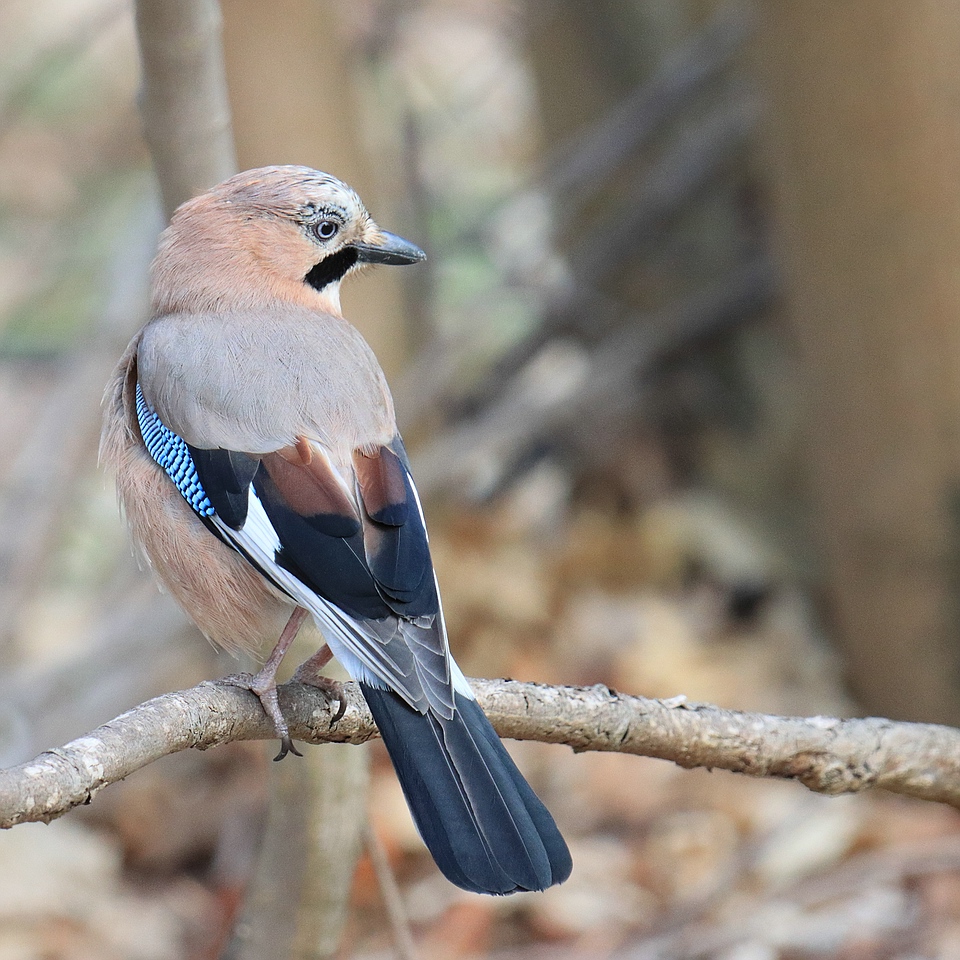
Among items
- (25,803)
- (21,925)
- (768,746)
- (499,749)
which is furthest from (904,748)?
(21,925)

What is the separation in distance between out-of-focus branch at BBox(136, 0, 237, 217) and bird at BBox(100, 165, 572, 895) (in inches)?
4.6

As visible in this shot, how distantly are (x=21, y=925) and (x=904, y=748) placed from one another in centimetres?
253

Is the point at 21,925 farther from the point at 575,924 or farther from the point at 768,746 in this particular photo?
the point at 768,746

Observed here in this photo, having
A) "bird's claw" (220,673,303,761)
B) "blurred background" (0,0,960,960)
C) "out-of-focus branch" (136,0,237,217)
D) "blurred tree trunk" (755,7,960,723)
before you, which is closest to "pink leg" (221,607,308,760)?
"bird's claw" (220,673,303,761)

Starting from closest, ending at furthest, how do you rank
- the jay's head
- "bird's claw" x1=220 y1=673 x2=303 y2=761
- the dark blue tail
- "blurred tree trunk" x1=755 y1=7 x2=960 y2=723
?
1. the dark blue tail
2. "bird's claw" x1=220 y1=673 x2=303 y2=761
3. the jay's head
4. "blurred tree trunk" x1=755 y1=7 x2=960 y2=723

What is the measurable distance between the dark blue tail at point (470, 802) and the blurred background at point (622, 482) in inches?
31.4

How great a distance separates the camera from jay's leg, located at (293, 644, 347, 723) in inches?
94.1

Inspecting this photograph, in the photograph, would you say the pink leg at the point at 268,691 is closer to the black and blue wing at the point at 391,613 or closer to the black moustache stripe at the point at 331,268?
the black and blue wing at the point at 391,613

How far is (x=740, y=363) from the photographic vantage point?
594 cm

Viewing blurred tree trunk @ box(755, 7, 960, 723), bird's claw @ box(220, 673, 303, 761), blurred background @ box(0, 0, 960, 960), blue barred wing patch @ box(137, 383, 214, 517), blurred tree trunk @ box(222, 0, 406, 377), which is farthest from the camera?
blurred tree trunk @ box(222, 0, 406, 377)

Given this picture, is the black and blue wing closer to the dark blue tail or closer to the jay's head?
the dark blue tail

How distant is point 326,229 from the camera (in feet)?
9.33

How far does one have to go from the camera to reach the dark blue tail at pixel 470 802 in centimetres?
200

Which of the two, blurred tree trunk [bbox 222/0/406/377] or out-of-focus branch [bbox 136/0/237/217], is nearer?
out-of-focus branch [bbox 136/0/237/217]
